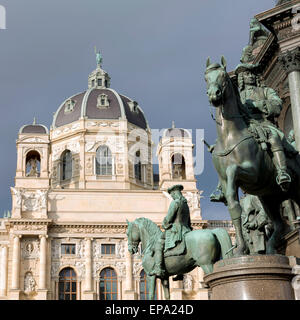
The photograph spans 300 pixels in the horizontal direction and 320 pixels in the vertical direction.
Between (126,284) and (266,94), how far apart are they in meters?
34.0

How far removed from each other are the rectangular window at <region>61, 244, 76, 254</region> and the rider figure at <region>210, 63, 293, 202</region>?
34099 mm

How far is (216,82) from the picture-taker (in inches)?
264

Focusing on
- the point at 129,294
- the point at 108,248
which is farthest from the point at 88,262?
the point at 129,294

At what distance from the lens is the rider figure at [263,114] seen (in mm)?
6977

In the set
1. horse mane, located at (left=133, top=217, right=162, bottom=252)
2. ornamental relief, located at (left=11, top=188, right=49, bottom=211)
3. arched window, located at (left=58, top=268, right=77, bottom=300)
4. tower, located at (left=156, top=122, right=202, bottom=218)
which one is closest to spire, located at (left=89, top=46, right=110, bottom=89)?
tower, located at (left=156, top=122, right=202, bottom=218)

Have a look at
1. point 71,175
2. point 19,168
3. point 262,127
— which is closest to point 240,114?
point 262,127

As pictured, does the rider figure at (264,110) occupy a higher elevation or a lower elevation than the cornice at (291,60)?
lower

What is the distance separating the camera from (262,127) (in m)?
7.12

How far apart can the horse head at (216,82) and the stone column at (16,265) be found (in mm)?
34258

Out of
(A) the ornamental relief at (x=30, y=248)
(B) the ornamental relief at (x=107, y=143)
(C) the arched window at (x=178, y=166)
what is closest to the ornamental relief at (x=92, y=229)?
(A) the ornamental relief at (x=30, y=248)

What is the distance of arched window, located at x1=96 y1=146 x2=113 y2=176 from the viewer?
4950 cm

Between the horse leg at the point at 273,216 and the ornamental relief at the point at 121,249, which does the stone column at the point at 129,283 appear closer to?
the ornamental relief at the point at 121,249

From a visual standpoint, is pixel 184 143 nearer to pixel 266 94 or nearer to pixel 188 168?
pixel 188 168

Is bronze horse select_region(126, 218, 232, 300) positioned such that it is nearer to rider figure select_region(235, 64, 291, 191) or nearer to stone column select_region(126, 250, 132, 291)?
rider figure select_region(235, 64, 291, 191)
